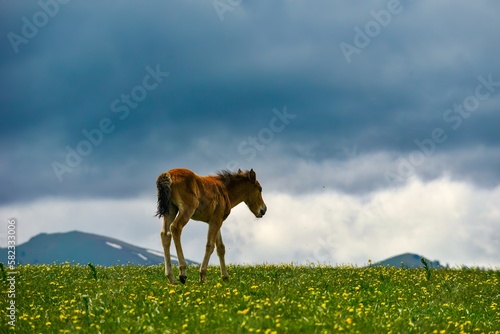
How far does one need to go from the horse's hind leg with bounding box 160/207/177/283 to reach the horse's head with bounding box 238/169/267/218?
3.81 m

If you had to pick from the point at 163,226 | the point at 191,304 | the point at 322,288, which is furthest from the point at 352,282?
the point at 191,304

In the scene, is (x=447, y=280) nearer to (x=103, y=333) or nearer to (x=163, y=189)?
(x=163, y=189)

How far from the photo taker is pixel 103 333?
1402 cm

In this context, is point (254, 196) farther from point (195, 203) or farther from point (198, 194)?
point (195, 203)

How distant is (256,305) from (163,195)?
7.21 meters

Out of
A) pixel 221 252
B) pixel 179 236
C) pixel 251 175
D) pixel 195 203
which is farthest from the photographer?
pixel 251 175

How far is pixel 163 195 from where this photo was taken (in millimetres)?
21656

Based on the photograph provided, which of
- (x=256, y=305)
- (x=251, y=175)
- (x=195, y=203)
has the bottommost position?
(x=256, y=305)

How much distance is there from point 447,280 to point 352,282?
14.2ft

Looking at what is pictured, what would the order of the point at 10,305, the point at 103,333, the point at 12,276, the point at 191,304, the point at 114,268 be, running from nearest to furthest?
the point at 103,333, the point at 191,304, the point at 10,305, the point at 12,276, the point at 114,268

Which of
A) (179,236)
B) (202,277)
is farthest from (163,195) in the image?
(202,277)

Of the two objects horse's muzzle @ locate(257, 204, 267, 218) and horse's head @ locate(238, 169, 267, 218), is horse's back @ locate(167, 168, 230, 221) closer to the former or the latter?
horse's head @ locate(238, 169, 267, 218)

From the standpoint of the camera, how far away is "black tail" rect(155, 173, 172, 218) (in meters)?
Result: 21.6

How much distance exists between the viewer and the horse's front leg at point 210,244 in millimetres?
22281
